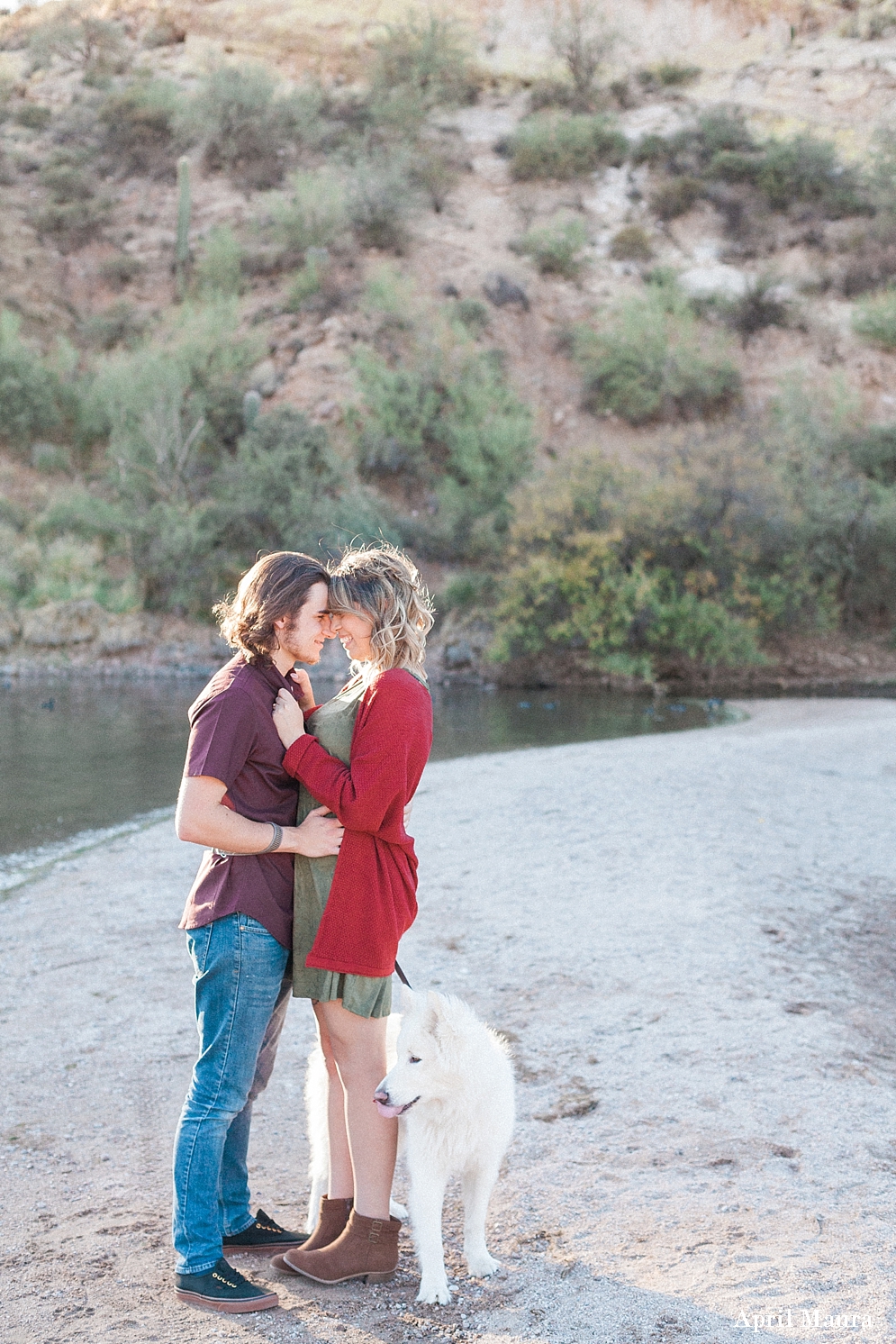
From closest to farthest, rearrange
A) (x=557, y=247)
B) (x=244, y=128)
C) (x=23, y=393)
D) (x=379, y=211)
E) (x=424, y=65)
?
(x=23, y=393) → (x=379, y=211) → (x=557, y=247) → (x=244, y=128) → (x=424, y=65)

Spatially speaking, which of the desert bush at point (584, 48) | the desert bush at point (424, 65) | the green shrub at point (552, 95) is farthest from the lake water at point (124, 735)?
the desert bush at point (584, 48)

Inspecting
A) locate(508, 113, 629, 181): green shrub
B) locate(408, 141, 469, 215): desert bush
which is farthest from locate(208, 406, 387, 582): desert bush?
locate(508, 113, 629, 181): green shrub

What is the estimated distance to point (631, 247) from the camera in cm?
4284

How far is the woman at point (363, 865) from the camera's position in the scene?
3.06 meters

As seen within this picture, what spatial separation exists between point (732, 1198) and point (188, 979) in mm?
3694

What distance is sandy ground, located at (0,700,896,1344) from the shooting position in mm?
3098

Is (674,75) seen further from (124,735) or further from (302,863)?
(302,863)

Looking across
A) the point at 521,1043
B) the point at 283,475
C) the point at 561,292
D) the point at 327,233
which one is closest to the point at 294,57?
the point at 327,233

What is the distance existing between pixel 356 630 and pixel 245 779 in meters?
0.54

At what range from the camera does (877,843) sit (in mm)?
9492

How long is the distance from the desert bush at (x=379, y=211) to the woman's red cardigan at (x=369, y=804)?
4200 centimetres

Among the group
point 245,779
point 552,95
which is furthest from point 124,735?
point 552,95

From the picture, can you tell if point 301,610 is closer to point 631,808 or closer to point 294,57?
point 631,808

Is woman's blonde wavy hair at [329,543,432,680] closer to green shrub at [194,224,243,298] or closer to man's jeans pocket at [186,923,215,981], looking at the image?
man's jeans pocket at [186,923,215,981]
